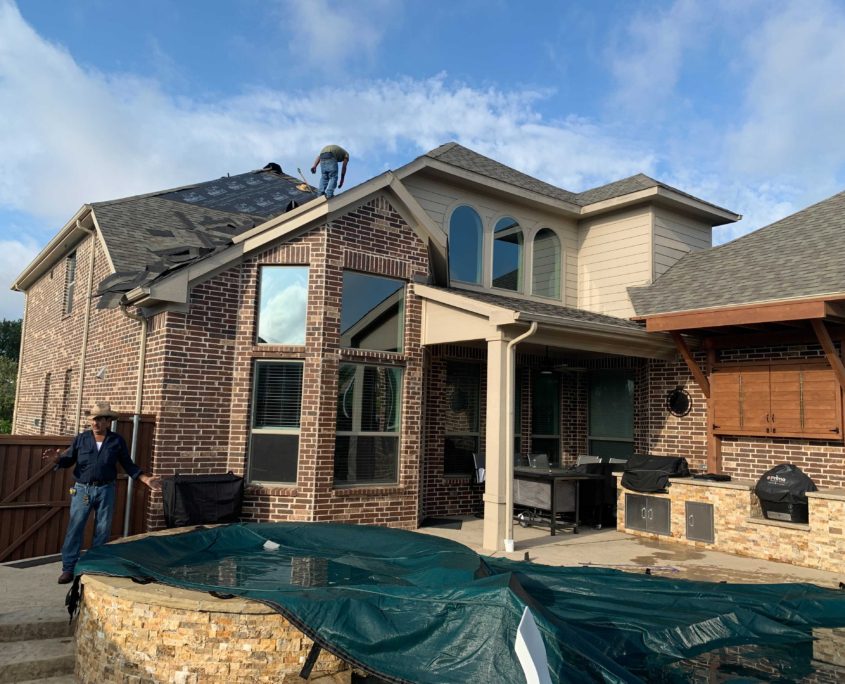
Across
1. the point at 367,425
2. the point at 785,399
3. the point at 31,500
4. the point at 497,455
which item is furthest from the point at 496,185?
the point at 31,500

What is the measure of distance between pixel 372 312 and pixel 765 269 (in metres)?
5.71

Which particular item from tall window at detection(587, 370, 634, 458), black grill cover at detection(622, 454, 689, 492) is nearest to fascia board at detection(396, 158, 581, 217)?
tall window at detection(587, 370, 634, 458)

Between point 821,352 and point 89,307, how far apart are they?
11.1 meters

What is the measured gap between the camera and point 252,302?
8555 millimetres

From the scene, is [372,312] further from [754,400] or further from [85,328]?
[754,400]

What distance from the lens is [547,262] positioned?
1213 cm

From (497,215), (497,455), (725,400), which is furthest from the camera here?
(497,215)

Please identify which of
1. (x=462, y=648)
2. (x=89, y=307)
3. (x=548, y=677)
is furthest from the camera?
(x=89, y=307)

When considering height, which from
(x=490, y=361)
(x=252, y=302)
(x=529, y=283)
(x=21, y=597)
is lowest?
(x=21, y=597)

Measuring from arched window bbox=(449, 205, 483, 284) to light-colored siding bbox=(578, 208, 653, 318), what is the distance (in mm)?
2332

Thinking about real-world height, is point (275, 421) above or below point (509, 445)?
above

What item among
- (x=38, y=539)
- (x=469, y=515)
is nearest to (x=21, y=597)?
(x=38, y=539)

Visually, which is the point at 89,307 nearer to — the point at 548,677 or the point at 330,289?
the point at 330,289

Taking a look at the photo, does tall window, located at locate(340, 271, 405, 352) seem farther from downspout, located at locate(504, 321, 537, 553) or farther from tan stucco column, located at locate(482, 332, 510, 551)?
downspout, located at locate(504, 321, 537, 553)
